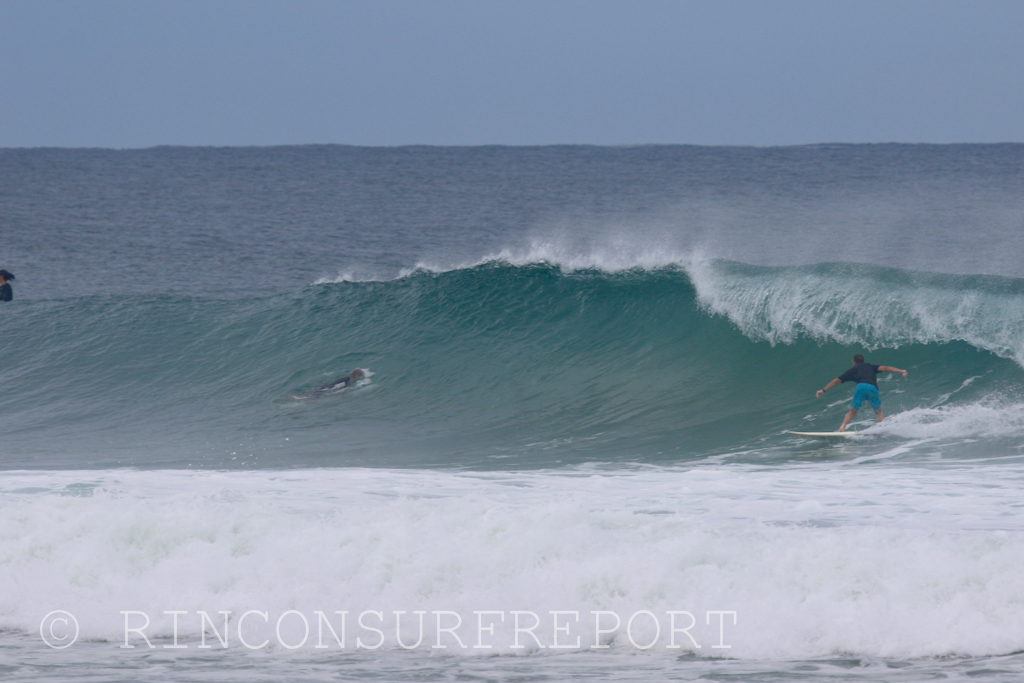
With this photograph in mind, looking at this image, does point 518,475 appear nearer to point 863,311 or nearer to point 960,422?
point 960,422

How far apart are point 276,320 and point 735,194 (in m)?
36.8

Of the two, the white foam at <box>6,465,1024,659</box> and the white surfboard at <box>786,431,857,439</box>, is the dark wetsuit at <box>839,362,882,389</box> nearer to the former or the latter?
the white surfboard at <box>786,431,857,439</box>

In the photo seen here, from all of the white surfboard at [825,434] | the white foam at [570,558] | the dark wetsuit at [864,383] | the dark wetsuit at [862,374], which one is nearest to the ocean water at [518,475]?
the white foam at [570,558]

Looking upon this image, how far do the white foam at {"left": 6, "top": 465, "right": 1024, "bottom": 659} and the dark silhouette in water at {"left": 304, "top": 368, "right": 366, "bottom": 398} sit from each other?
559 centimetres

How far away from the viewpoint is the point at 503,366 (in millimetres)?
14656

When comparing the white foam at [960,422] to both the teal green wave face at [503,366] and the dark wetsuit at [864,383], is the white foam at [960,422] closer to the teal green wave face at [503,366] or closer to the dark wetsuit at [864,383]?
the teal green wave face at [503,366]

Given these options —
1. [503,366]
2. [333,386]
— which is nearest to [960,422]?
[503,366]

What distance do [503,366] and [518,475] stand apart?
5262 millimetres

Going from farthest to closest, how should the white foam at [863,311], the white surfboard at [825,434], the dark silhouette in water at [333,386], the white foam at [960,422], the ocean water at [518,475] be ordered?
the dark silhouette in water at [333,386] < the white foam at [863,311] < the white surfboard at [825,434] < the white foam at [960,422] < the ocean water at [518,475]

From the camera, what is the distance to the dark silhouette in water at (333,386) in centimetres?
1390

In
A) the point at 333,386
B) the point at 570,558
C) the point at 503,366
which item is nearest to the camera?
the point at 570,558

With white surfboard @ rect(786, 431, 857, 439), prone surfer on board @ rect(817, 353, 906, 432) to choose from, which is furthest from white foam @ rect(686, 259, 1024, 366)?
white surfboard @ rect(786, 431, 857, 439)

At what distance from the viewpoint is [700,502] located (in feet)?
25.9

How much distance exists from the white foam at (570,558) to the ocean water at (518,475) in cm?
2
